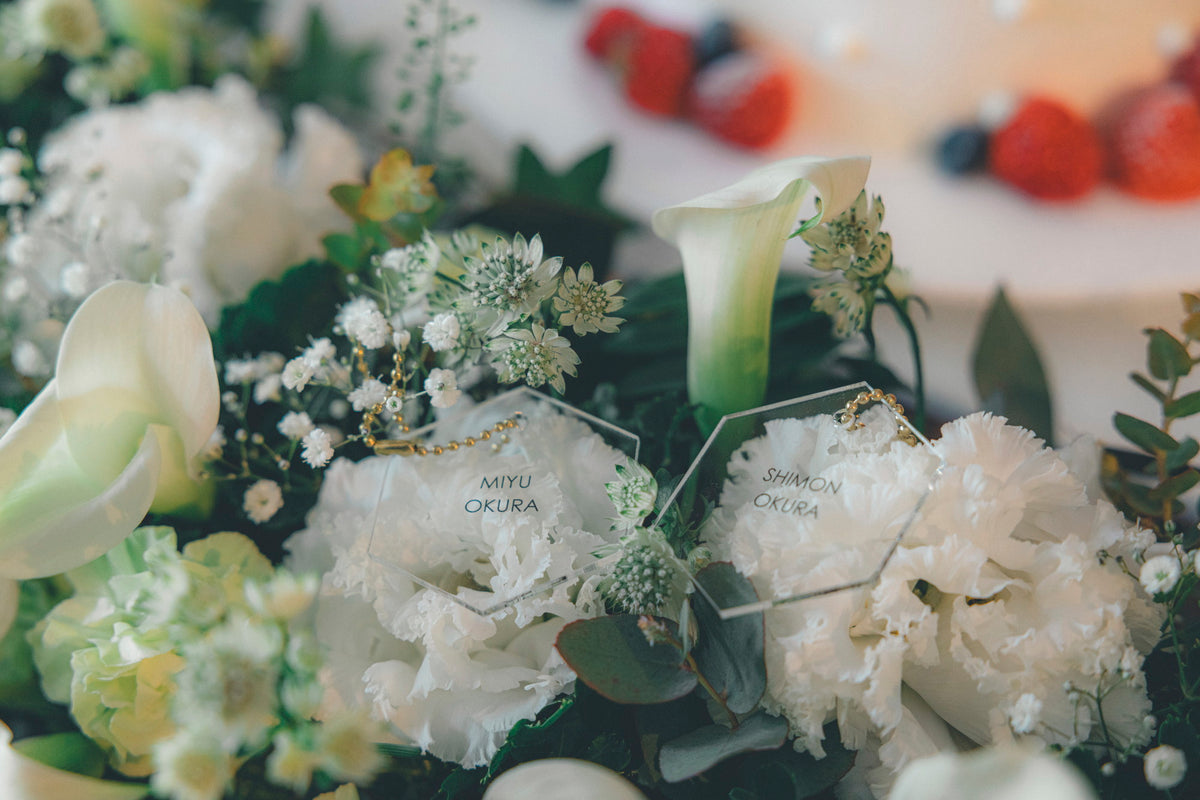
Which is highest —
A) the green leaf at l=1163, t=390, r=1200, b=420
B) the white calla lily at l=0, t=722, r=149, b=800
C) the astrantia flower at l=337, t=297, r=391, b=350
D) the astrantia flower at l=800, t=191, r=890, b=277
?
the astrantia flower at l=800, t=191, r=890, b=277

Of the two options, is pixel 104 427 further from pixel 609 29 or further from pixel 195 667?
pixel 609 29

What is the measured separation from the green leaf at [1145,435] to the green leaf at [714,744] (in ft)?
0.50

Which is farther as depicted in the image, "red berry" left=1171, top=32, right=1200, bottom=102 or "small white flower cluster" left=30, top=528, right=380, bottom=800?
"red berry" left=1171, top=32, right=1200, bottom=102

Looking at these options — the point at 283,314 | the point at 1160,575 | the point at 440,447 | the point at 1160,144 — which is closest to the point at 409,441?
the point at 440,447

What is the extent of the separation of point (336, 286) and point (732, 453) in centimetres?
21

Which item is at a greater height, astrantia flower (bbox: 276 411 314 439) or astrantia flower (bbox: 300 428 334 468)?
astrantia flower (bbox: 300 428 334 468)

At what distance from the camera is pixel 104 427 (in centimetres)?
24

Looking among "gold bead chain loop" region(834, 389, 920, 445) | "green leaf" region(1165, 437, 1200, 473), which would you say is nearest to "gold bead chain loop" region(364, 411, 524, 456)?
Result: "gold bead chain loop" region(834, 389, 920, 445)

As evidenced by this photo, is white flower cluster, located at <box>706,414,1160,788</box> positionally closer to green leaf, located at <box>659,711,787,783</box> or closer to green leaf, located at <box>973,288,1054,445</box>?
green leaf, located at <box>659,711,787,783</box>

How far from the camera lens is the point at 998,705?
0.68 ft

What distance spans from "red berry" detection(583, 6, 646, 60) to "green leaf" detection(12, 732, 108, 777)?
2.21ft

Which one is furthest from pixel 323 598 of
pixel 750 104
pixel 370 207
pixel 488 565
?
pixel 750 104

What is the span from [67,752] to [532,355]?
205 mm

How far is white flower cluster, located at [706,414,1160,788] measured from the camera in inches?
7.9
